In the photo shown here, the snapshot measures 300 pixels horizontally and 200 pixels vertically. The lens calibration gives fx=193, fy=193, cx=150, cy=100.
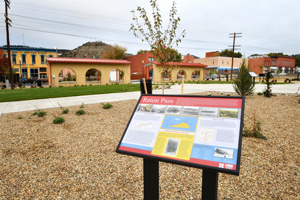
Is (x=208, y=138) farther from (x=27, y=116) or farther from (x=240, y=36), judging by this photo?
(x=240, y=36)

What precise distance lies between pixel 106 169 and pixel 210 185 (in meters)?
2.11

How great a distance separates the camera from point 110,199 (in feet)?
8.55

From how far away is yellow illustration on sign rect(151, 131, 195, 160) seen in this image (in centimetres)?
171

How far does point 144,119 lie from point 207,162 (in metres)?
0.83

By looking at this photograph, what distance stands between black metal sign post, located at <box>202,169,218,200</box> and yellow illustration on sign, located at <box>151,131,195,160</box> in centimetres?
28

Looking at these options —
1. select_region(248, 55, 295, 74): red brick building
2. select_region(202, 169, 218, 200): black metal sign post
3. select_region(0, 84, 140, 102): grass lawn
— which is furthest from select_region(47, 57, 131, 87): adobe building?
select_region(248, 55, 295, 74): red brick building

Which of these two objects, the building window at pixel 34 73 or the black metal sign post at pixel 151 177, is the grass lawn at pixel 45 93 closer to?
the black metal sign post at pixel 151 177

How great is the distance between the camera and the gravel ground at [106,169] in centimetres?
272

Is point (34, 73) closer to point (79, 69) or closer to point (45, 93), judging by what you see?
point (79, 69)

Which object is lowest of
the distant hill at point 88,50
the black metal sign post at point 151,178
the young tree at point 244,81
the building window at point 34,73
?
the black metal sign post at point 151,178

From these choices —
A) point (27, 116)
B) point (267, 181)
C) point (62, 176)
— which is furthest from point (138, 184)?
point (27, 116)

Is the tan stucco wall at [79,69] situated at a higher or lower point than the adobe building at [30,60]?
lower

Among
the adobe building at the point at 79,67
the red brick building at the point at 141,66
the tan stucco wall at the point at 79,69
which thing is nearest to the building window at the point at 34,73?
the adobe building at the point at 79,67

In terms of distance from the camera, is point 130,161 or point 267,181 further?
point 130,161
